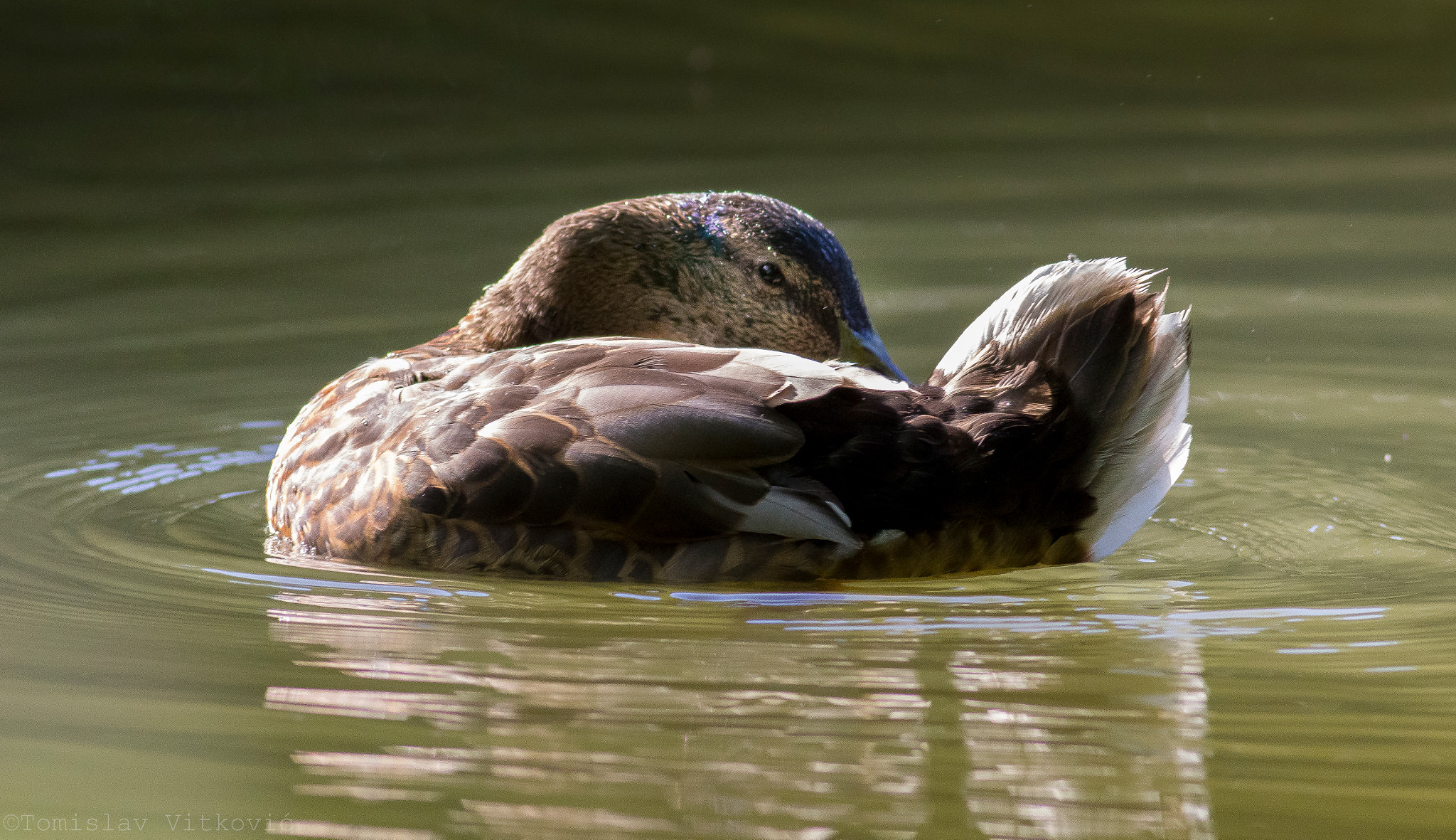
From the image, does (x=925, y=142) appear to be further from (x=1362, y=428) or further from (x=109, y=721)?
(x=109, y=721)

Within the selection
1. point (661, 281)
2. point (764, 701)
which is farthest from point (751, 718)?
point (661, 281)

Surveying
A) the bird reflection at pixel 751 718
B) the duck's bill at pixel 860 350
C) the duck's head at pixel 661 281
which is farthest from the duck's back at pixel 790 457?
the duck's head at pixel 661 281

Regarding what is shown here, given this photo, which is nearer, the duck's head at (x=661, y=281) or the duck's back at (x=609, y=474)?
the duck's back at (x=609, y=474)

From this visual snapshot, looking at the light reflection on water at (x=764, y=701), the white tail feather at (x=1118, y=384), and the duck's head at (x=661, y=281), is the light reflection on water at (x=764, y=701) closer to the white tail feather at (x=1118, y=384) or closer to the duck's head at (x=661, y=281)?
the white tail feather at (x=1118, y=384)

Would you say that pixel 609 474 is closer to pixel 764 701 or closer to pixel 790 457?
pixel 790 457

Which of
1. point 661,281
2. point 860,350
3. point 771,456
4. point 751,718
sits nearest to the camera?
point 751,718

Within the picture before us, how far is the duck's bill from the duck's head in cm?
6

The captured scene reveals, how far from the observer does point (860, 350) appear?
14.8ft

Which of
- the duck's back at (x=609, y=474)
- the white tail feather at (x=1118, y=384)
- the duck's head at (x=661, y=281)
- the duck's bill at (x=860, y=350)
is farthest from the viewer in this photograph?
the duck's head at (x=661, y=281)

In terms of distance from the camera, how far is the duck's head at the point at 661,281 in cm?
461

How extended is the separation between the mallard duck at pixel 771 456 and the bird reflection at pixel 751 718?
6.9 inches

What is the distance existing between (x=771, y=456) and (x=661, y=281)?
1.29 m

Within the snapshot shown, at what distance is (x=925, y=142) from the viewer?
903cm

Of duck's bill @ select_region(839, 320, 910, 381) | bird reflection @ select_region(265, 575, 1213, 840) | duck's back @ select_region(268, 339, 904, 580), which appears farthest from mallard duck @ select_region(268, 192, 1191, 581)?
duck's bill @ select_region(839, 320, 910, 381)
